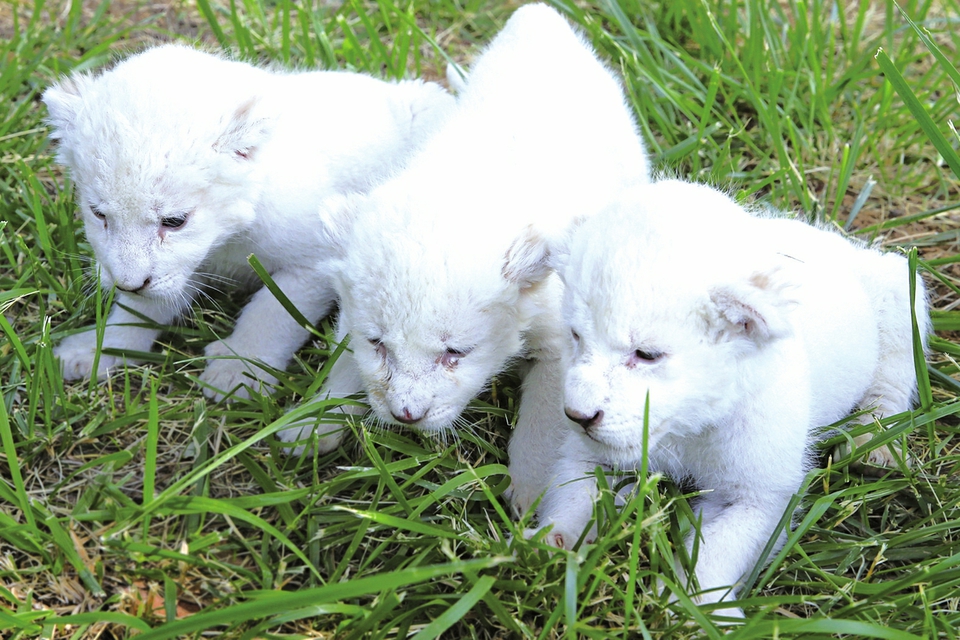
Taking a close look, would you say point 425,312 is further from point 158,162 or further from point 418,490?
point 158,162

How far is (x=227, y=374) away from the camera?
3.81 metres

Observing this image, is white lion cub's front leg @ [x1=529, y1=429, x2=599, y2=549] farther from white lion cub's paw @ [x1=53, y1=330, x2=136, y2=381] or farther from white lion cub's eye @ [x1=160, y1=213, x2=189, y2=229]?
white lion cub's paw @ [x1=53, y1=330, x2=136, y2=381]

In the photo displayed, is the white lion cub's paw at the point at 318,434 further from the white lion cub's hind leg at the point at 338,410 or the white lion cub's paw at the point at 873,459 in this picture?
the white lion cub's paw at the point at 873,459

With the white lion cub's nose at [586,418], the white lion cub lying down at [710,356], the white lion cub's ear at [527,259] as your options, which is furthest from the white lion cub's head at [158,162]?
the white lion cub's nose at [586,418]

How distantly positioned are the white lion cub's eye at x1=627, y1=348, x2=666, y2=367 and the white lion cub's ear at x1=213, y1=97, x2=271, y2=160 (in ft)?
6.00

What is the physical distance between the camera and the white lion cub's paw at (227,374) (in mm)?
3717

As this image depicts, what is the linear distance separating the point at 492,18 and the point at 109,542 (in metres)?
4.05

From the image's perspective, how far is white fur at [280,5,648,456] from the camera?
3.01m

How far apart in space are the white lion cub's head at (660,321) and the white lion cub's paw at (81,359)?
1970 mm

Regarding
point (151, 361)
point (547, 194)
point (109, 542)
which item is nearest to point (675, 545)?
point (547, 194)

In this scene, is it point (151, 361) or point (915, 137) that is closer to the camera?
point (151, 361)

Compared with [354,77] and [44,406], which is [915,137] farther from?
[44,406]

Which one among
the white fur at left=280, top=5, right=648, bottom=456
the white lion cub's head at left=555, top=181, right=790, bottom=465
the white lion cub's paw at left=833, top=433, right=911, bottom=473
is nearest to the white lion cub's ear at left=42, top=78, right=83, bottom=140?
the white fur at left=280, top=5, right=648, bottom=456

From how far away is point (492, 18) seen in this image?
19.1ft
